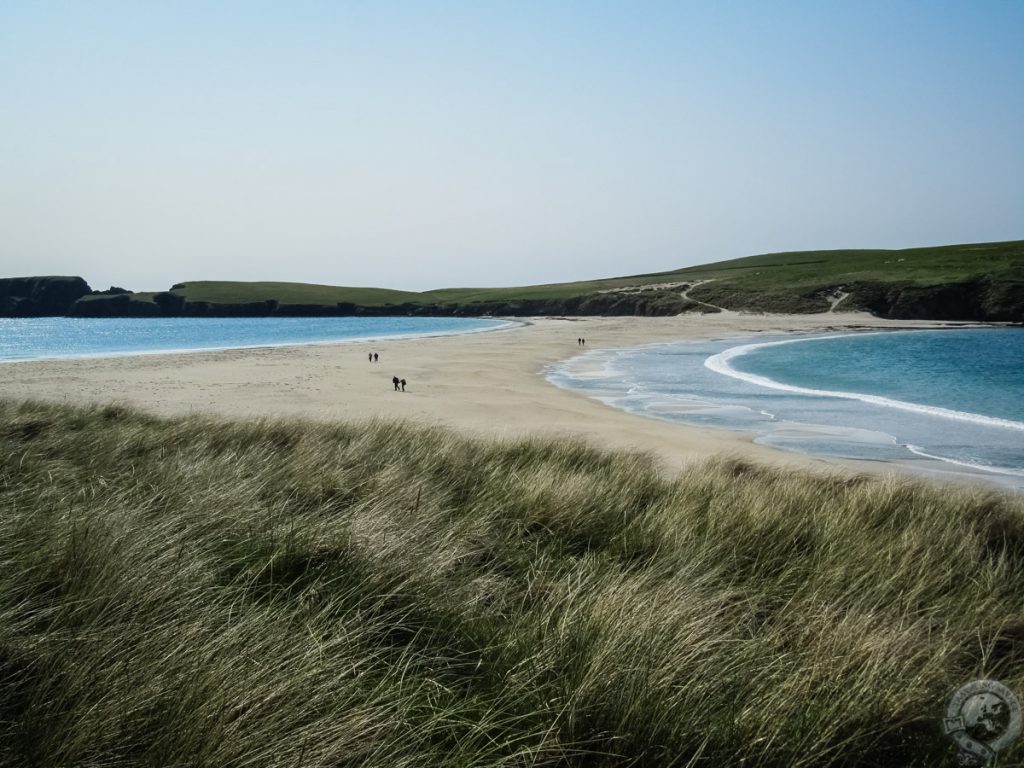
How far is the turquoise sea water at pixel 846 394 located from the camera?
13.6 m

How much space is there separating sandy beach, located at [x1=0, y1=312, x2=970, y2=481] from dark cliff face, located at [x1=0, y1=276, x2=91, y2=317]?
151m

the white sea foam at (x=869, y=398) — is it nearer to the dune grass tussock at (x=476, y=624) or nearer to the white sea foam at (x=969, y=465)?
the white sea foam at (x=969, y=465)

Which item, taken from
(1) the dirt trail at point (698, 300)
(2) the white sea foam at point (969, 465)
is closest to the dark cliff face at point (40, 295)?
(1) the dirt trail at point (698, 300)

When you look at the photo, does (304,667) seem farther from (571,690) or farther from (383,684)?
(571,690)

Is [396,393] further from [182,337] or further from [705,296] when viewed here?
[705,296]

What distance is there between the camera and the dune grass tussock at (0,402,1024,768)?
2195 mm

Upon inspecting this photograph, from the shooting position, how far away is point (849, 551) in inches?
182

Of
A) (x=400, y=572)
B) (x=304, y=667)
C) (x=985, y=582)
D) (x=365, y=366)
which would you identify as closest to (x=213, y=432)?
(x=400, y=572)

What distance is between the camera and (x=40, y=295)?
161125 millimetres

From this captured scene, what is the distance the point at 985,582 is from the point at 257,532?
449 centimetres

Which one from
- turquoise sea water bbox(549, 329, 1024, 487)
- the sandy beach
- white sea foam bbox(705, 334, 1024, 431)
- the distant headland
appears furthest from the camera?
the distant headland

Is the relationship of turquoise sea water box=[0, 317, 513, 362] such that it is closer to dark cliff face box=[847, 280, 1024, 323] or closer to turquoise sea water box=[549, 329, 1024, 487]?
turquoise sea water box=[549, 329, 1024, 487]

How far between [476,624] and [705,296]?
88645mm

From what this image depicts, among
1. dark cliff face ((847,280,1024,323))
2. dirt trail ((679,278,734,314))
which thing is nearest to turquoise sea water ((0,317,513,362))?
dirt trail ((679,278,734,314))
